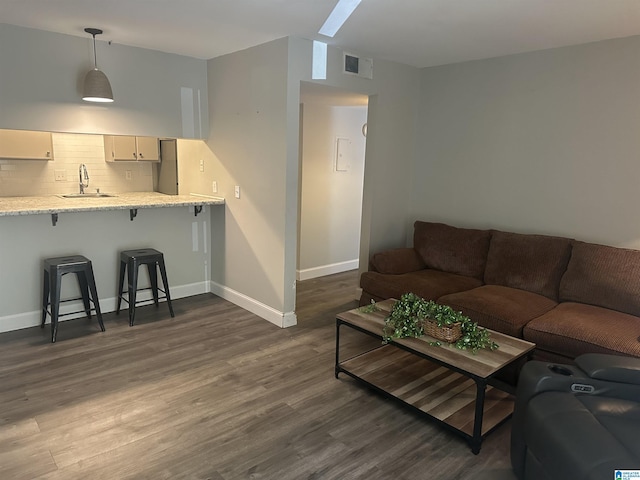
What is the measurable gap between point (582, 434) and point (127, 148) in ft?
15.5

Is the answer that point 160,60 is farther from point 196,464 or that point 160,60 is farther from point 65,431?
point 196,464

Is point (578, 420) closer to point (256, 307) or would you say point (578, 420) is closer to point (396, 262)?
point (396, 262)

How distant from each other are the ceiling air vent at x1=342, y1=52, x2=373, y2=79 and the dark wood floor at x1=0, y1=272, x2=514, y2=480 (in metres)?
2.39

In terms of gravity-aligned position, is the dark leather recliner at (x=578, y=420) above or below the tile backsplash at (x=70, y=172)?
below

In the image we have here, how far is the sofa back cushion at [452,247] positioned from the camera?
12.9 feet

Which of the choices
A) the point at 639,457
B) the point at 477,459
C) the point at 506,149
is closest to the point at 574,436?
the point at 639,457

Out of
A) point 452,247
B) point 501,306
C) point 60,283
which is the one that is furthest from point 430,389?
point 60,283

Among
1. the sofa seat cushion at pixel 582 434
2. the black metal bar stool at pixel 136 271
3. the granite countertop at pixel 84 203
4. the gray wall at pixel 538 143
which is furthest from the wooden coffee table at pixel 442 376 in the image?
the granite countertop at pixel 84 203

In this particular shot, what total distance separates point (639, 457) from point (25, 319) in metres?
4.28

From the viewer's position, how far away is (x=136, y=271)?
12.6 ft

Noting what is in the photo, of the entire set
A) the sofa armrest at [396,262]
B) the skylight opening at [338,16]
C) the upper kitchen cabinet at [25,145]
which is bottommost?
the sofa armrest at [396,262]

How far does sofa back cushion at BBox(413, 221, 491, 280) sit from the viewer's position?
12.9ft

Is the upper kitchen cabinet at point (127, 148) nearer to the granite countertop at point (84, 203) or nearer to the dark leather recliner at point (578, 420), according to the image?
the granite countertop at point (84, 203)

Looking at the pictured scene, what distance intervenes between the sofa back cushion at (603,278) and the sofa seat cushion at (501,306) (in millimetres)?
223
